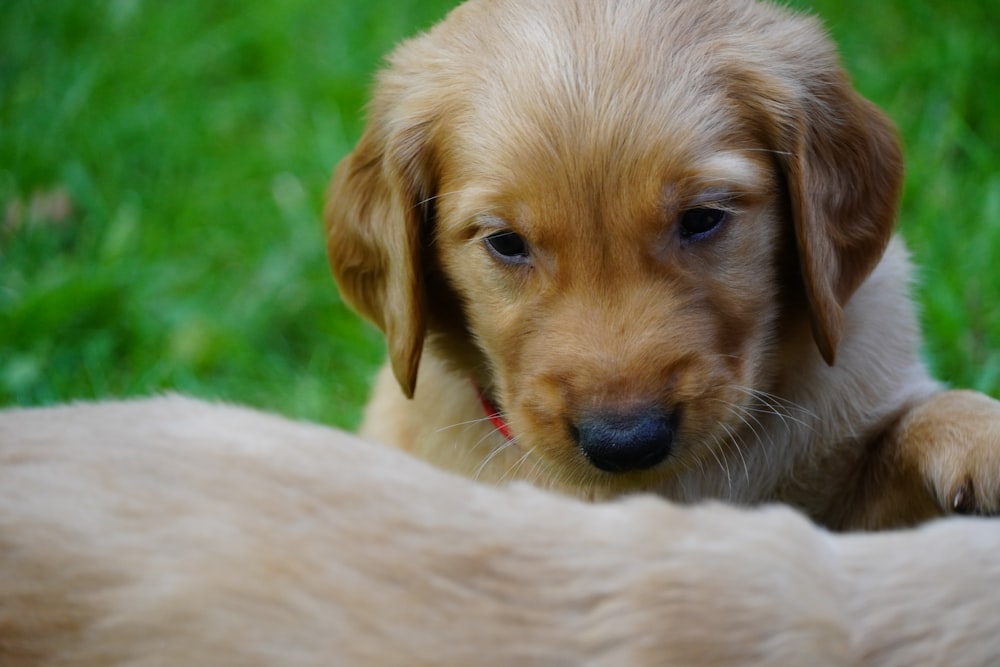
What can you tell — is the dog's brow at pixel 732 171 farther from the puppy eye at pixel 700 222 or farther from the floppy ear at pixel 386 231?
the floppy ear at pixel 386 231

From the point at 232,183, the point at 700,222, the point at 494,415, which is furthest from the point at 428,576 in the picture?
the point at 232,183

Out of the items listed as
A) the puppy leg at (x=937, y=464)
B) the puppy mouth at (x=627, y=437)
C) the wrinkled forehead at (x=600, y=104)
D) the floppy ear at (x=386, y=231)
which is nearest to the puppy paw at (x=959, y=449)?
the puppy leg at (x=937, y=464)

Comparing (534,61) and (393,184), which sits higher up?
(534,61)

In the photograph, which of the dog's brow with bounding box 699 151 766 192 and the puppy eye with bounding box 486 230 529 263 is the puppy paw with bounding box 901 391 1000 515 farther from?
the puppy eye with bounding box 486 230 529 263

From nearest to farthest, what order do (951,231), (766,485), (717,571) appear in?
(717,571) < (766,485) < (951,231)

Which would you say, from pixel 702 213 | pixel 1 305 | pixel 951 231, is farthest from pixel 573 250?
pixel 1 305

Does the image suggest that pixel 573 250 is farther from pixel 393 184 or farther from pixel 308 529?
pixel 308 529

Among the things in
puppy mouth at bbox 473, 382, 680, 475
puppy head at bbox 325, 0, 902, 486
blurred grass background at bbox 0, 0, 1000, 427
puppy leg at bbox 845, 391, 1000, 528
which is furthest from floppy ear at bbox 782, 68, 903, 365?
blurred grass background at bbox 0, 0, 1000, 427
